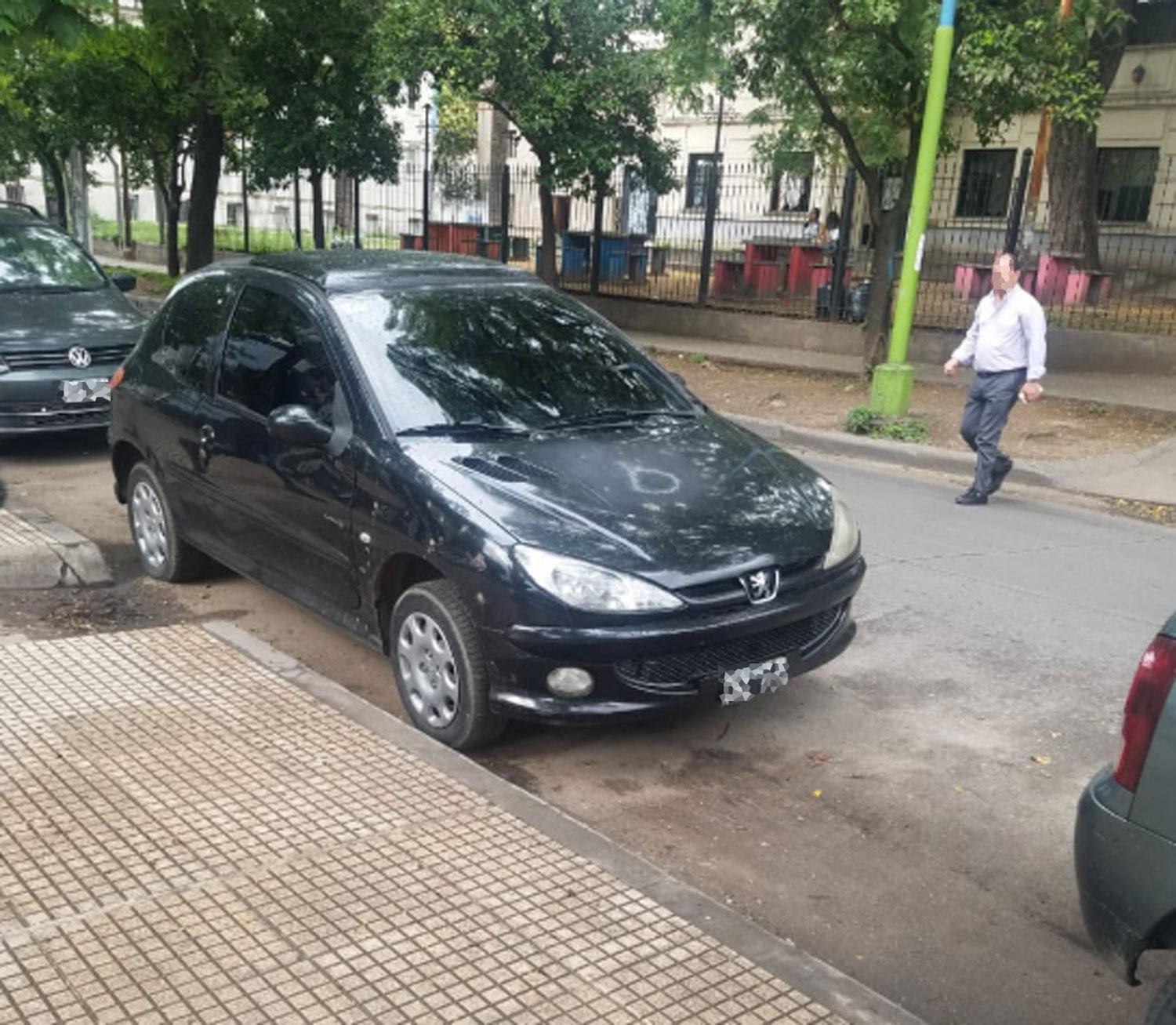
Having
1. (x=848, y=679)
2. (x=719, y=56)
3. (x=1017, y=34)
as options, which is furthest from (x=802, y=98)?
(x=848, y=679)

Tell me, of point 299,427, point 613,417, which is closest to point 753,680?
point 613,417

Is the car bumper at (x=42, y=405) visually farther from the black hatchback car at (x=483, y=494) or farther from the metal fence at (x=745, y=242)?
the metal fence at (x=745, y=242)

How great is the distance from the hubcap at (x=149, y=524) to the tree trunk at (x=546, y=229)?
34.0 feet

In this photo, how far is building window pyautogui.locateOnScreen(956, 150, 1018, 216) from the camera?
25594 millimetres

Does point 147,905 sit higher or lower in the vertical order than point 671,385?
lower

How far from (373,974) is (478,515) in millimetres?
1742

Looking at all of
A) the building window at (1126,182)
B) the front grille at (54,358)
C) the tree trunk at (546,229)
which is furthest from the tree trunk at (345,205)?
the building window at (1126,182)

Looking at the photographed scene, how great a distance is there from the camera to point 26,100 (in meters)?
20.8

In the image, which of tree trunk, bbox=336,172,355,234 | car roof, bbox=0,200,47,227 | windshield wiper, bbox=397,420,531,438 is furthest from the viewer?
tree trunk, bbox=336,172,355,234

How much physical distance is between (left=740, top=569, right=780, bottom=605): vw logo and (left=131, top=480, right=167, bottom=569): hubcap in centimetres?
352

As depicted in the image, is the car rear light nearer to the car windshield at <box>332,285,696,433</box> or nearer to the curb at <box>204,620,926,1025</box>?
the curb at <box>204,620,926,1025</box>

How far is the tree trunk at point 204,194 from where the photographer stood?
18672mm

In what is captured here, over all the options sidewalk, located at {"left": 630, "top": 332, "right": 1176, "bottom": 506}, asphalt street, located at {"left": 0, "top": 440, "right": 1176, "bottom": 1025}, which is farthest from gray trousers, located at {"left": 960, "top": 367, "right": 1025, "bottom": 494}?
asphalt street, located at {"left": 0, "top": 440, "right": 1176, "bottom": 1025}

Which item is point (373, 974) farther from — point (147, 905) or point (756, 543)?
point (756, 543)
